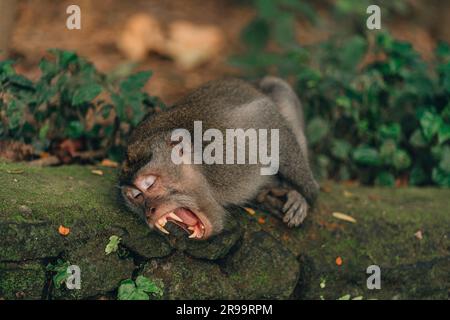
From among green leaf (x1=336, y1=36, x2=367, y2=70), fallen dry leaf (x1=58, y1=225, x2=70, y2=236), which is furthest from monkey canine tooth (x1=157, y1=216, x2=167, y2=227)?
green leaf (x1=336, y1=36, x2=367, y2=70)

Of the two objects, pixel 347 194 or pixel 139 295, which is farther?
pixel 347 194

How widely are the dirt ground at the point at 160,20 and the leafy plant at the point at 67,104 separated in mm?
3062

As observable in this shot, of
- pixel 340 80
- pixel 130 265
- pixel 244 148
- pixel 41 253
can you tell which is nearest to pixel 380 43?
pixel 340 80

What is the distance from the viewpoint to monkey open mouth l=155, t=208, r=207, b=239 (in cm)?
462

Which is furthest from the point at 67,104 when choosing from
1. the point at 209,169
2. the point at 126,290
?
the point at 126,290

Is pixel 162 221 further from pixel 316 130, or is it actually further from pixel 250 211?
pixel 316 130

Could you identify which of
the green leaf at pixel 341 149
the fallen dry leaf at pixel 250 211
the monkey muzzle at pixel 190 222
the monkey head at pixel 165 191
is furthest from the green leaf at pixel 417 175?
the monkey muzzle at pixel 190 222

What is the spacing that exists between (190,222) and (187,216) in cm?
5

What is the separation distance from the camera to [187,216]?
15.4 feet

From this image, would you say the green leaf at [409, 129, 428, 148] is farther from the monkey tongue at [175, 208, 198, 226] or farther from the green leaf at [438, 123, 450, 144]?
the monkey tongue at [175, 208, 198, 226]

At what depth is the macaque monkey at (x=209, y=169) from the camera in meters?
4.59

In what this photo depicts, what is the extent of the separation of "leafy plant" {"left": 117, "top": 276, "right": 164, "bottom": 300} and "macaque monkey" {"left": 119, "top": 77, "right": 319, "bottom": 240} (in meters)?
0.39

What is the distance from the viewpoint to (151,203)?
448 centimetres
